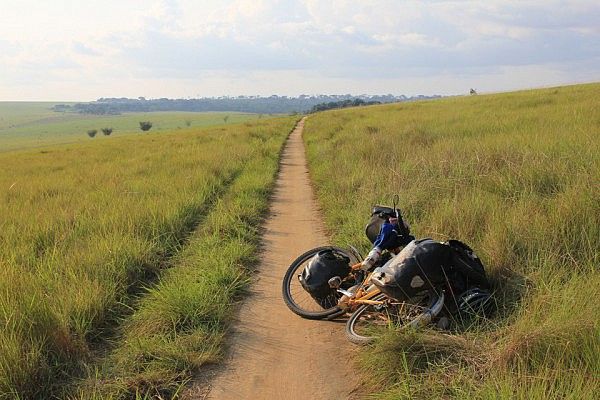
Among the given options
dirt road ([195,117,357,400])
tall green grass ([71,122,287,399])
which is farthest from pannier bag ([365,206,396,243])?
Result: tall green grass ([71,122,287,399])

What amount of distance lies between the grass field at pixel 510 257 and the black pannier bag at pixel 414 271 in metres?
0.36

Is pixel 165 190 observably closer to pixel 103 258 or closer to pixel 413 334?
pixel 103 258

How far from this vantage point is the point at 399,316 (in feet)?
12.5

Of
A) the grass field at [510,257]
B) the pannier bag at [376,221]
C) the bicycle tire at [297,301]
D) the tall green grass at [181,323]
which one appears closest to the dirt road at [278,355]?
the bicycle tire at [297,301]

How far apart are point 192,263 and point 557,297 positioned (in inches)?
158

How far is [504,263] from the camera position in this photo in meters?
4.36

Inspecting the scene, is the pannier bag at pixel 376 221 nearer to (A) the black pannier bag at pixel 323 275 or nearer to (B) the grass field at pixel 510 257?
(A) the black pannier bag at pixel 323 275

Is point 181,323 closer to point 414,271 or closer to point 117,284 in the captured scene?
point 117,284

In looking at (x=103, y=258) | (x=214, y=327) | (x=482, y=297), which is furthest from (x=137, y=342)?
(x=482, y=297)

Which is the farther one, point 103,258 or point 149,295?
point 103,258

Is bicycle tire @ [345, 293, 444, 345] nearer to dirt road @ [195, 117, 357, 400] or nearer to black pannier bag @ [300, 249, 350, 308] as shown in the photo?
dirt road @ [195, 117, 357, 400]

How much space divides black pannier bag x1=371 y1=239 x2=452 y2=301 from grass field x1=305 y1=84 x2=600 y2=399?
358 millimetres

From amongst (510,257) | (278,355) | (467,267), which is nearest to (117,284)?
(278,355)

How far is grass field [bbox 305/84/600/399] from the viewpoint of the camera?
2906mm
